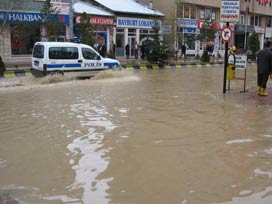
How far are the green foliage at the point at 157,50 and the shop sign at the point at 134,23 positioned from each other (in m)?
7.92

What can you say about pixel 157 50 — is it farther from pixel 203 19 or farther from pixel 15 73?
pixel 203 19

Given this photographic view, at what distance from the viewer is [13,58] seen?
29.9 metres

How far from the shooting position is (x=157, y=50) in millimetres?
29219

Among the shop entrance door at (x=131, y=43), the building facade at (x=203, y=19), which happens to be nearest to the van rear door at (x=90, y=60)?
the building facade at (x=203, y=19)

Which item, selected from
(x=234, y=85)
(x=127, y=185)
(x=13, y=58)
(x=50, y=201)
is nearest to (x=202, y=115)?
(x=127, y=185)

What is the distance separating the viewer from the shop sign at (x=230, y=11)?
14.4 metres

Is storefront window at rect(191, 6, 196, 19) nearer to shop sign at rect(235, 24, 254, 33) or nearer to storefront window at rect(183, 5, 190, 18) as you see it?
storefront window at rect(183, 5, 190, 18)

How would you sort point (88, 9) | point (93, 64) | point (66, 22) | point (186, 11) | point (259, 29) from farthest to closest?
point (259, 29) < point (186, 11) < point (88, 9) < point (66, 22) < point (93, 64)

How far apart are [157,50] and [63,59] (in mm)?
11518

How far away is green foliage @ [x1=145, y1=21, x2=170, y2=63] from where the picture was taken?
29266 mm

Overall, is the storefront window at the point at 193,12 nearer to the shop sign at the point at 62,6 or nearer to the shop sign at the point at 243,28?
the shop sign at the point at 243,28

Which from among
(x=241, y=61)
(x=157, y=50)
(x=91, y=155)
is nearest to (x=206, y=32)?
(x=157, y=50)

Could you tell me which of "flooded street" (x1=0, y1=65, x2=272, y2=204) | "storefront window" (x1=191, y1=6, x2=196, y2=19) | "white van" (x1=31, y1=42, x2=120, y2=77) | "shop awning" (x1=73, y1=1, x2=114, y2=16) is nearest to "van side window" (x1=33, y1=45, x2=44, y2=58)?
"white van" (x1=31, y1=42, x2=120, y2=77)

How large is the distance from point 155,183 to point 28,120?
5.13 meters
